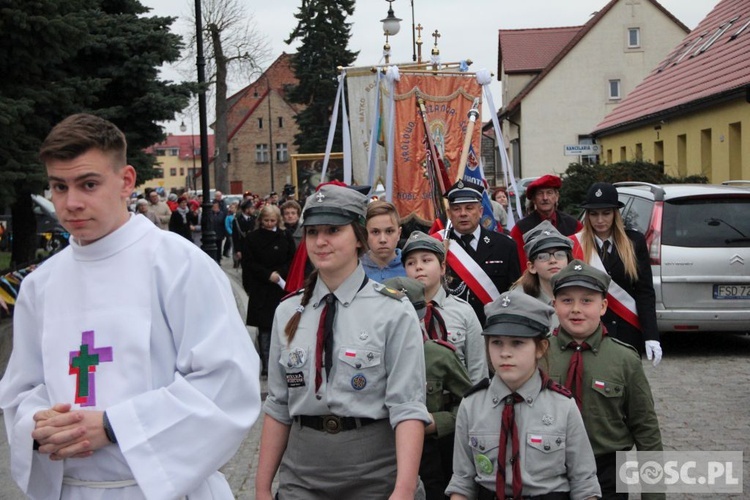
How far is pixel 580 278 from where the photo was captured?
4.89 meters

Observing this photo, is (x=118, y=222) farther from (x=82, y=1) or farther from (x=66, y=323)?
(x=82, y=1)

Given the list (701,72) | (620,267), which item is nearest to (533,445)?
(620,267)

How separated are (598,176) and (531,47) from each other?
140 ft

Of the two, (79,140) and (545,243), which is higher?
(79,140)

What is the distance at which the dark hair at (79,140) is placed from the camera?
118 inches

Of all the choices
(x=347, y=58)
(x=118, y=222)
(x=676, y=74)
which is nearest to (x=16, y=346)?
(x=118, y=222)

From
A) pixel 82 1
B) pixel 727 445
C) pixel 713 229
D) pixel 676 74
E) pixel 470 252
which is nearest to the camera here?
pixel 470 252

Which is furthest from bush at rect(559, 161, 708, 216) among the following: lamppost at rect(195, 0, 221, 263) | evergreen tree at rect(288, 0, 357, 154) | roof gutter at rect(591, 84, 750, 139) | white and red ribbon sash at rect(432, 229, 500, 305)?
evergreen tree at rect(288, 0, 357, 154)

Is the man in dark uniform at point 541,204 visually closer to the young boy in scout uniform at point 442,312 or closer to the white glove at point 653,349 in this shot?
the white glove at point 653,349

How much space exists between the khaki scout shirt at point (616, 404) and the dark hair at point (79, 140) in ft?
Result: 8.15

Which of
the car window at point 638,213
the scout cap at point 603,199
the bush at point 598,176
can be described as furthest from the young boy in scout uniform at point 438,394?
the bush at point 598,176

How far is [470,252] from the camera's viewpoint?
698 cm

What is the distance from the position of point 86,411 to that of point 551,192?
232 inches

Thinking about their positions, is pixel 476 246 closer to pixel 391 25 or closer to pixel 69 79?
pixel 69 79
